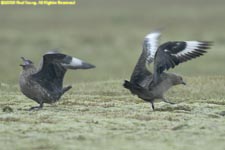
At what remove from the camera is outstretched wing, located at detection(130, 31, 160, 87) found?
12.9 m

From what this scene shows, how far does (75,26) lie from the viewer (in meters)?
41.9

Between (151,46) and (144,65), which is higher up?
(151,46)

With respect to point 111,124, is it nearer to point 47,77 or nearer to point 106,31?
point 47,77

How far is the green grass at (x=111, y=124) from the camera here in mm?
9828

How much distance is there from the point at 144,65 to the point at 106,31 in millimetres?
23456

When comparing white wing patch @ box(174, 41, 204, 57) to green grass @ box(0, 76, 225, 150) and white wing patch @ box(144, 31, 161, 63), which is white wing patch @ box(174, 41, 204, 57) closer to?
white wing patch @ box(144, 31, 161, 63)

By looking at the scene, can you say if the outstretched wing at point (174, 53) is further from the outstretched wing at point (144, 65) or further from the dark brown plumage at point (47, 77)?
the dark brown plumage at point (47, 77)

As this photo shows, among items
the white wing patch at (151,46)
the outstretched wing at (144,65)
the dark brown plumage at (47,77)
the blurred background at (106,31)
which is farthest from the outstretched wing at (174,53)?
the blurred background at (106,31)

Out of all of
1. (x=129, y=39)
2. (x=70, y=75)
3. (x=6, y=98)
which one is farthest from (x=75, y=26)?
(x=6, y=98)

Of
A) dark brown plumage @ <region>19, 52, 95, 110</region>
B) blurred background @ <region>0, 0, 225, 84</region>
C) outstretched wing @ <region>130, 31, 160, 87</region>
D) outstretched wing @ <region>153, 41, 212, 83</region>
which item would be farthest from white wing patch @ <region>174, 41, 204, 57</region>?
blurred background @ <region>0, 0, 225, 84</region>

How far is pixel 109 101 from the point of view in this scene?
47.3 ft

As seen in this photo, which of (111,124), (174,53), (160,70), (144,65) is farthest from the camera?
(144,65)

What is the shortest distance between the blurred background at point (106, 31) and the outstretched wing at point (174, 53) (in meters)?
7.58

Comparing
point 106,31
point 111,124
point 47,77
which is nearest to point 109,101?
point 47,77
